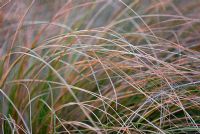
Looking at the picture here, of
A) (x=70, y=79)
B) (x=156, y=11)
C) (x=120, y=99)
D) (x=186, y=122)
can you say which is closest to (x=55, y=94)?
(x=70, y=79)

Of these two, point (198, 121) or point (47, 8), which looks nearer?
point (198, 121)

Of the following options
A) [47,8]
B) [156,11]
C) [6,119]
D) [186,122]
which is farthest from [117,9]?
[6,119]

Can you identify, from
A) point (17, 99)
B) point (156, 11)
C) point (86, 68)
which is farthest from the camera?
point (156, 11)

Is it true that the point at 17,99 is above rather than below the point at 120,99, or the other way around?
above

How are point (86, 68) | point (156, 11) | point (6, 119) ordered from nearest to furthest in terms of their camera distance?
point (6, 119), point (86, 68), point (156, 11)

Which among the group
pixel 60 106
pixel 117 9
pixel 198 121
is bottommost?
pixel 198 121

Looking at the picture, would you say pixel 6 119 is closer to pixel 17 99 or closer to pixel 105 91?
pixel 17 99

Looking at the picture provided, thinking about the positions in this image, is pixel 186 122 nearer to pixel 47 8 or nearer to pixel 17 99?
pixel 17 99
